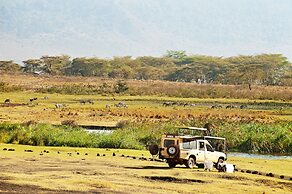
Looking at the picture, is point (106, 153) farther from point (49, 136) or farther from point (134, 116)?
point (134, 116)

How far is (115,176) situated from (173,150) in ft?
19.0

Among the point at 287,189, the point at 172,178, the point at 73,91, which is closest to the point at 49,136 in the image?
the point at 172,178

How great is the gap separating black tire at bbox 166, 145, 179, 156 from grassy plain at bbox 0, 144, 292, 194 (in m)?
0.86

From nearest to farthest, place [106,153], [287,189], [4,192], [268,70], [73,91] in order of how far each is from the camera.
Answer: [4,192] → [287,189] → [106,153] → [73,91] → [268,70]

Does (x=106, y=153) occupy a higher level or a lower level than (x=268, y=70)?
lower

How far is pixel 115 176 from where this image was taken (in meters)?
31.5

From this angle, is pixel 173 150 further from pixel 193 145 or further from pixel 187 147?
pixel 193 145

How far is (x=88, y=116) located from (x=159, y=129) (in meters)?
21.6

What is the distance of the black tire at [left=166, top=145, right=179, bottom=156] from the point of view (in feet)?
120

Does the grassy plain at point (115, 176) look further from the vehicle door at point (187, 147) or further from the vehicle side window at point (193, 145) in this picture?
the vehicle side window at point (193, 145)

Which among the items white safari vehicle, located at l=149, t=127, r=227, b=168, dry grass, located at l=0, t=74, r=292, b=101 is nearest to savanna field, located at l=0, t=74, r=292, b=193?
white safari vehicle, located at l=149, t=127, r=227, b=168

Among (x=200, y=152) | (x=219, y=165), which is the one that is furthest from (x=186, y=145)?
(x=219, y=165)

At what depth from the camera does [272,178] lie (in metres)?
34.2

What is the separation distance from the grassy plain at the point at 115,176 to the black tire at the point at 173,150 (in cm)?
86
